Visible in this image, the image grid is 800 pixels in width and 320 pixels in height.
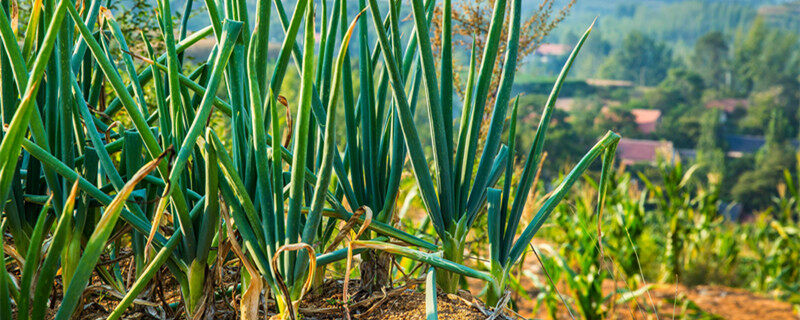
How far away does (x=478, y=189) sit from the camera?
1.84ft

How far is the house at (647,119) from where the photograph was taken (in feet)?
63.3

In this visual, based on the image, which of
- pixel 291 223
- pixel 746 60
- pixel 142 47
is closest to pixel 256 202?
pixel 291 223

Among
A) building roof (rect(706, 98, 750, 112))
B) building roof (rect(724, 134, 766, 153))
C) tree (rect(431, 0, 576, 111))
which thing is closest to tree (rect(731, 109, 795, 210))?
building roof (rect(724, 134, 766, 153))

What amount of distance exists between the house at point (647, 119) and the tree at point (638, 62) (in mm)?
5837

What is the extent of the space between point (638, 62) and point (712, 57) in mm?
4851

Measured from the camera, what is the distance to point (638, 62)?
27.2 meters

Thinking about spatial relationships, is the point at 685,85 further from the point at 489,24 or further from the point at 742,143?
the point at 489,24

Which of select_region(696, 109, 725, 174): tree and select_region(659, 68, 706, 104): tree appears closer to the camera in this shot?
select_region(696, 109, 725, 174): tree

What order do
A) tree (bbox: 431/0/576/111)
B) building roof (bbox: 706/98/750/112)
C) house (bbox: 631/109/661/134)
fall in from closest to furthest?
tree (bbox: 431/0/576/111) → house (bbox: 631/109/661/134) → building roof (bbox: 706/98/750/112)

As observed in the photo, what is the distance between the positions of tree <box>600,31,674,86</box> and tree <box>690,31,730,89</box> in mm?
2126

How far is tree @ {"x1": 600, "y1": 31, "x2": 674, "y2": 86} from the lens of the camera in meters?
26.4

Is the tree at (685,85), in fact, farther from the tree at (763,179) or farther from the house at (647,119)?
the tree at (763,179)

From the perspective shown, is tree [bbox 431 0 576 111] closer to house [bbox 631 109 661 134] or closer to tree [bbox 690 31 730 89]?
house [bbox 631 109 661 134]

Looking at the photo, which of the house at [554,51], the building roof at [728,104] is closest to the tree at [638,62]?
the building roof at [728,104]
